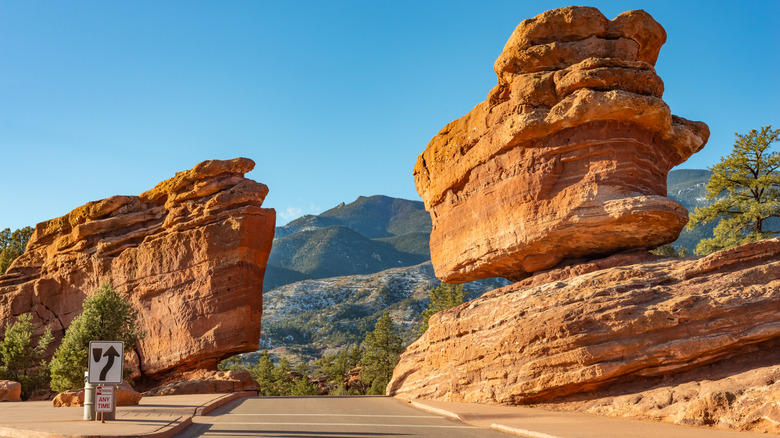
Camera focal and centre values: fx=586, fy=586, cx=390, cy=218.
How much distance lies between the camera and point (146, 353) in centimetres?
3316

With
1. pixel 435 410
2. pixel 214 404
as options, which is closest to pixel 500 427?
pixel 435 410

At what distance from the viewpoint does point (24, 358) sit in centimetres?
3441

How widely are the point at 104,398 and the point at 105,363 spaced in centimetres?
85

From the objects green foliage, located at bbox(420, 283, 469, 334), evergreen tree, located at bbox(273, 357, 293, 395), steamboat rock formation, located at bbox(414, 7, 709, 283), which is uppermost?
steamboat rock formation, located at bbox(414, 7, 709, 283)

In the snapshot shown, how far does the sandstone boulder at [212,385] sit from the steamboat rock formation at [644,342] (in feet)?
45.0

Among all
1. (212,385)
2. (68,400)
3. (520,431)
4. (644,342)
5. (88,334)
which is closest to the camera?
(520,431)

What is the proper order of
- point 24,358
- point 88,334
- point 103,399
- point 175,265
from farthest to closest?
point 24,358 < point 175,265 < point 88,334 < point 103,399

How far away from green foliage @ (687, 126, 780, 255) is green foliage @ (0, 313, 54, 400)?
133 feet

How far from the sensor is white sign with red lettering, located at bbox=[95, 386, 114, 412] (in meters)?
12.9

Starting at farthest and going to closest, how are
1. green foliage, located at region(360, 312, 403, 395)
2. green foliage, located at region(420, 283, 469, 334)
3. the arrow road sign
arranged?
1. green foliage, located at region(420, 283, 469, 334)
2. green foliage, located at region(360, 312, 403, 395)
3. the arrow road sign

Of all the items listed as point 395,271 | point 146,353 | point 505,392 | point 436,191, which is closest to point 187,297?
point 146,353

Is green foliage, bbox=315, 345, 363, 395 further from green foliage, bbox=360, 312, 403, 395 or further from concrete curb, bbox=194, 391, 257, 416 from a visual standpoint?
concrete curb, bbox=194, 391, 257, 416

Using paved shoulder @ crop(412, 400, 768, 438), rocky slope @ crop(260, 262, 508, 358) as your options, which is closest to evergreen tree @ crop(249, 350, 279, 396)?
rocky slope @ crop(260, 262, 508, 358)

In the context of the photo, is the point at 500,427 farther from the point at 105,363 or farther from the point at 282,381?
the point at 282,381
